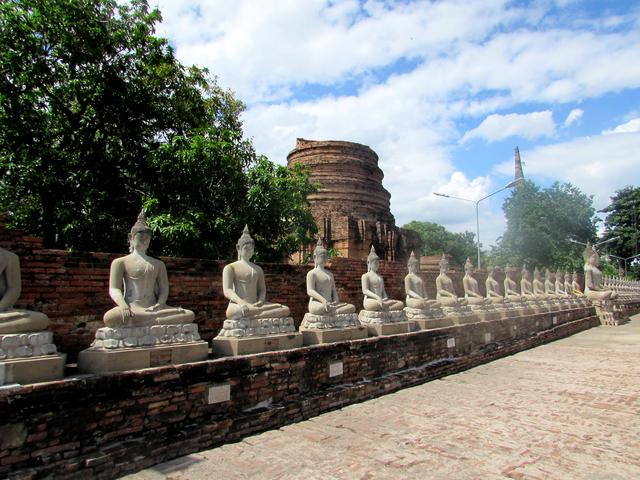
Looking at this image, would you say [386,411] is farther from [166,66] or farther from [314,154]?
[314,154]

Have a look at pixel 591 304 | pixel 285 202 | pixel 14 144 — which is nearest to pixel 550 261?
pixel 591 304

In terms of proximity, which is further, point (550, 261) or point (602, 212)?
point (602, 212)

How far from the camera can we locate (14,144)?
9.38m

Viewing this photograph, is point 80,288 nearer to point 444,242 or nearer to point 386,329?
point 386,329

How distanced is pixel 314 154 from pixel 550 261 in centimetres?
2090

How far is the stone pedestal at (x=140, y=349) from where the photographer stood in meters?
4.48

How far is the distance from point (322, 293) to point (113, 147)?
20.1 feet

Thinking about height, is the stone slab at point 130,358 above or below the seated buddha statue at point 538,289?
below

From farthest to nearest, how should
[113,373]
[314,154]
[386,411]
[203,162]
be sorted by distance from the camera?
[314,154] < [203,162] < [386,411] < [113,373]

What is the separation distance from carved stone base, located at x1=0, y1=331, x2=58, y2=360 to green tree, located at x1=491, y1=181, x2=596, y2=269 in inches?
1380

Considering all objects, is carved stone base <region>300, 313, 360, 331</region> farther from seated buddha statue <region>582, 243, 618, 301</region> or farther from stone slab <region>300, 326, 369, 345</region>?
seated buddha statue <region>582, 243, 618, 301</region>

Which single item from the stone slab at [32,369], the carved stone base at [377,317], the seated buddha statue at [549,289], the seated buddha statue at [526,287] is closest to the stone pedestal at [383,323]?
the carved stone base at [377,317]

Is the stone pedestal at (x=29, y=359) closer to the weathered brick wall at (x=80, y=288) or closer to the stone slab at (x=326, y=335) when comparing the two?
the weathered brick wall at (x=80, y=288)

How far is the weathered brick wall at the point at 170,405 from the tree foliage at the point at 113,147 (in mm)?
4091
